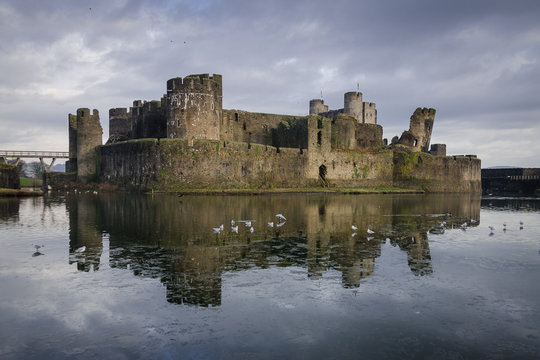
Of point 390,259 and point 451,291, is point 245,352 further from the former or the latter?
point 390,259

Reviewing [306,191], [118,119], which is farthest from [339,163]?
[118,119]

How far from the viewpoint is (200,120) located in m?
38.2

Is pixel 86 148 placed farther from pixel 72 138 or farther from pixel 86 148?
pixel 72 138

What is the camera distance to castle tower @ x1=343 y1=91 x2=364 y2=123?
189 ft

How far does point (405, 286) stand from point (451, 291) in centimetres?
72

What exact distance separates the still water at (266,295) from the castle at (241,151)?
22231mm

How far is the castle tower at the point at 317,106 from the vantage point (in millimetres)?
62406

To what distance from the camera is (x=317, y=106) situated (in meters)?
62.7

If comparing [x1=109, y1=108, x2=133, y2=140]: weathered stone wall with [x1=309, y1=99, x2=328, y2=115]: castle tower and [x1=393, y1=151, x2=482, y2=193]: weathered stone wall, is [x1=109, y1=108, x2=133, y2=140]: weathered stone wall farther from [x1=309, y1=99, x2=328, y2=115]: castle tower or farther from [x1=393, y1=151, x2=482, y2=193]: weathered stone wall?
[x1=393, y1=151, x2=482, y2=193]: weathered stone wall

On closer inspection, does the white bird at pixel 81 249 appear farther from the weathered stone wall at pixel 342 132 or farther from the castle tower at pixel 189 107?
the weathered stone wall at pixel 342 132

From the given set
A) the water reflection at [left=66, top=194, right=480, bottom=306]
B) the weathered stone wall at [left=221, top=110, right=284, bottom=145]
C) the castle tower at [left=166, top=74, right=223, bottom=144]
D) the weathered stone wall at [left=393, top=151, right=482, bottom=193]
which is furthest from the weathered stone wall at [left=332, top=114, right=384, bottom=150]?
the water reflection at [left=66, top=194, right=480, bottom=306]

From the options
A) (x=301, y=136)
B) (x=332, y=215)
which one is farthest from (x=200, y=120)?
(x=332, y=215)

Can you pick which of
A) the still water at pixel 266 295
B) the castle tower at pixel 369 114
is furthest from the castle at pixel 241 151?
the still water at pixel 266 295

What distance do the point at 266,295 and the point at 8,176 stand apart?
105ft
